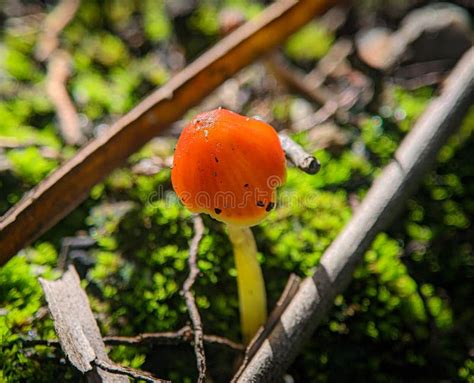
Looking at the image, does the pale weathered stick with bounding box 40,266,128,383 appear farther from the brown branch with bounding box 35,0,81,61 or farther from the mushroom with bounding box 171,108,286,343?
the brown branch with bounding box 35,0,81,61

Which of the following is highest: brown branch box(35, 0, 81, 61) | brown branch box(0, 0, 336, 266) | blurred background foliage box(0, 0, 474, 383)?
brown branch box(35, 0, 81, 61)

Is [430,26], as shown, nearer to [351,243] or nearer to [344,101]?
[344,101]

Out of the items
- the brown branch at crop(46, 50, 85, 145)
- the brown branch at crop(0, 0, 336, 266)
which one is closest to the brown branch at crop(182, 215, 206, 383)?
the brown branch at crop(0, 0, 336, 266)

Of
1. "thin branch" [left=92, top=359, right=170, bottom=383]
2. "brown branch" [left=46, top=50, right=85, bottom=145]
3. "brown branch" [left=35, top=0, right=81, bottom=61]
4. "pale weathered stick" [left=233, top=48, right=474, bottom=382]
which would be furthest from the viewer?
"brown branch" [left=35, top=0, right=81, bottom=61]

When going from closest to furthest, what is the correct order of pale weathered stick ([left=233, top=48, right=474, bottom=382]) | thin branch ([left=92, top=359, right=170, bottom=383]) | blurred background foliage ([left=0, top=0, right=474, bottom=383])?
thin branch ([left=92, top=359, right=170, bottom=383]) < pale weathered stick ([left=233, top=48, right=474, bottom=382]) < blurred background foliage ([left=0, top=0, right=474, bottom=383])

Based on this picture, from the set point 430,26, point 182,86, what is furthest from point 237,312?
point 430,26

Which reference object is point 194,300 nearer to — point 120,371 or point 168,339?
point 168,339

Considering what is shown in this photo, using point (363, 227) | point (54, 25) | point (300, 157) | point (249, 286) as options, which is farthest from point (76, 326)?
point (54, 25)
